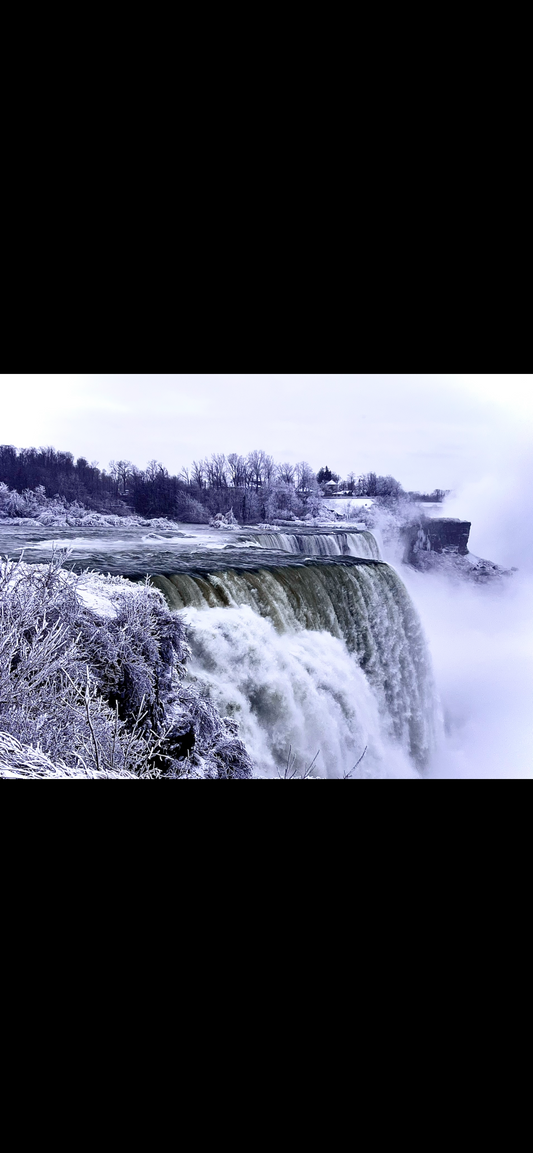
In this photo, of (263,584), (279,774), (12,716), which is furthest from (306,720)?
(12,716)

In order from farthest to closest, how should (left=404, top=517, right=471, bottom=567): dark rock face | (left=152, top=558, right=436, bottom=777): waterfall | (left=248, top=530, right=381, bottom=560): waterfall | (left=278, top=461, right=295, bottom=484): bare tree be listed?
(left=404, top=517, right=471, bottom=567): dark rock face
(left=278, top=461, right=295, bottom=484): bare tree
(left=248, top=530, right=381, bottom=560): waterfall
(left=152, top=558, right=436, bottom=777): waterfall

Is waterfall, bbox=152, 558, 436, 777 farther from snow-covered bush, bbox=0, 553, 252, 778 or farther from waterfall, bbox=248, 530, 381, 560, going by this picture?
waterfall, bbox=248, 530, 381, 560

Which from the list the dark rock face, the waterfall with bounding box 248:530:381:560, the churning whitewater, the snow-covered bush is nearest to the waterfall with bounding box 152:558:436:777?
the churning whitewater

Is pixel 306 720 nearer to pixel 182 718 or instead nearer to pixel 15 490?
pixel 182 718

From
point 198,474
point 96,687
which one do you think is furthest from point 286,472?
point 96,687

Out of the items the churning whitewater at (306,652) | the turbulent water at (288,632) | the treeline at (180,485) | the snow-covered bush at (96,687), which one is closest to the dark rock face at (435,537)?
the treeline at (180,485)
